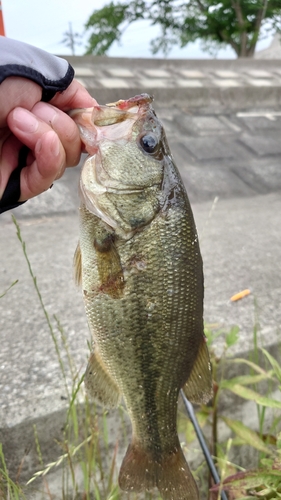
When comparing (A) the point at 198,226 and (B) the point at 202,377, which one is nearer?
(B) the point at 202,377

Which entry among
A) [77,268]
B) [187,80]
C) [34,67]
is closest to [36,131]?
[34,67]

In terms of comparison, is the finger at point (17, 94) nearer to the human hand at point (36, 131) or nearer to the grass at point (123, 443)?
the human hand at point (36, 131)

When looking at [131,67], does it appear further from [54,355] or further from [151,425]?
[151,425]

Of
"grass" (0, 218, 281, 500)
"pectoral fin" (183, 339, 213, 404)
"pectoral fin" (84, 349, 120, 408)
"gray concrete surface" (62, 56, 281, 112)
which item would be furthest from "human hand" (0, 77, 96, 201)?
"gray concrete surface" (62, 56, 281, 112)

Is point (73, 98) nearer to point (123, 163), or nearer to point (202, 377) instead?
point (123, 163)

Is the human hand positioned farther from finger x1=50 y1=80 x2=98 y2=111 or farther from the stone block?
the stone block

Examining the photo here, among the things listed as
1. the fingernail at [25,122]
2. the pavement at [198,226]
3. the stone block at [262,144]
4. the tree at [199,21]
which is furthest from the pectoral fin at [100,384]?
the tree at [199,21]
